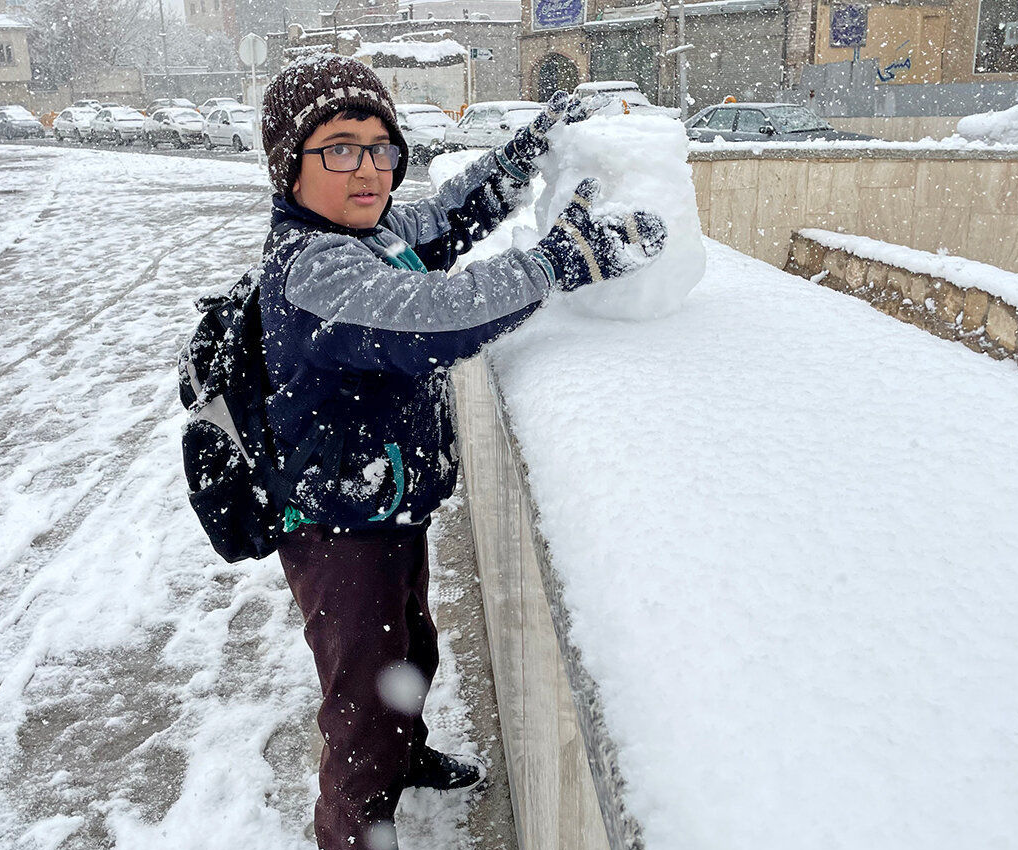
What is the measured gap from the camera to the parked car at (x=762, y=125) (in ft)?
45.0

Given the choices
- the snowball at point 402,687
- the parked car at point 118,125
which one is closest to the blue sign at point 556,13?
the parked car at point 118,125

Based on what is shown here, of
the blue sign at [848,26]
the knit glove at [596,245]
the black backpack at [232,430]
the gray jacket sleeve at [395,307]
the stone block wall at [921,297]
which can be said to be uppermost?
the blue sign at [848,26]

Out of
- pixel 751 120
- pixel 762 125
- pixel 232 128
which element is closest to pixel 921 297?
pixel 762 125

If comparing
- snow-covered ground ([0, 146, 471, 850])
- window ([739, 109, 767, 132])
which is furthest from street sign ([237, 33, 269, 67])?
snow-covered ground ([0, 146, 471, 850])

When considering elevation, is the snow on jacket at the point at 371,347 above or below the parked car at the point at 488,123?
below

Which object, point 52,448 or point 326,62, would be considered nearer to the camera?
point 326,62

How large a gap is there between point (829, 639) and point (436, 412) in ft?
3.49

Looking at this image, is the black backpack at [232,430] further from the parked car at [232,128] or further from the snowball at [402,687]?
the parked car at [232,128]

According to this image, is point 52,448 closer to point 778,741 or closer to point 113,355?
point 113,355

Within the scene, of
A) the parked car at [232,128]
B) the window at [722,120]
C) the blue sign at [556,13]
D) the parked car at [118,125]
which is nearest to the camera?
the window at [722,120]

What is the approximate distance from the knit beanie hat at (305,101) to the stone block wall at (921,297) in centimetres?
345

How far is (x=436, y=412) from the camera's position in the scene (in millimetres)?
1740

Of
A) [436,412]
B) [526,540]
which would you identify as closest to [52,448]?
[436,412]

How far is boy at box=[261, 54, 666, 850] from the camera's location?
142 centimetres
